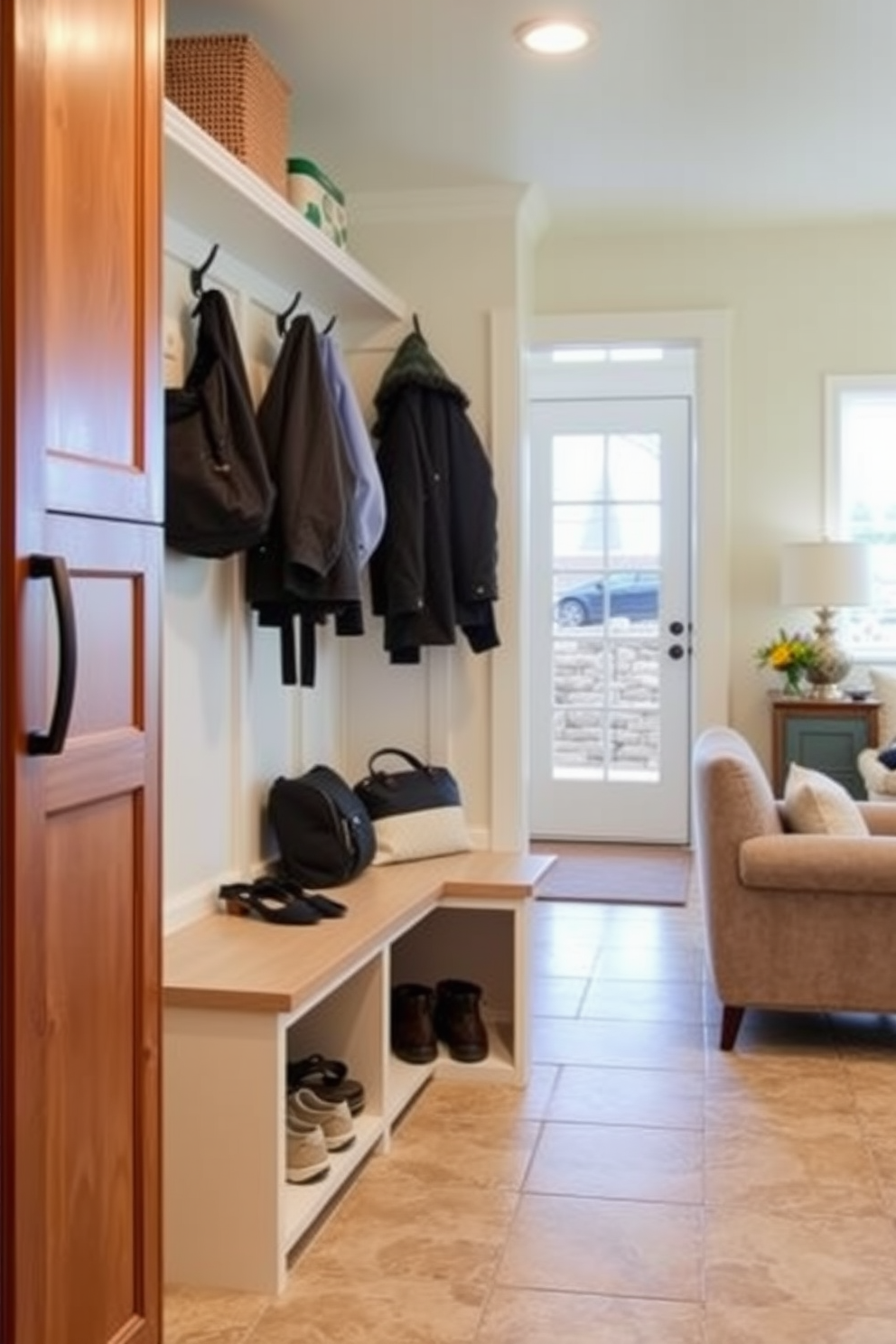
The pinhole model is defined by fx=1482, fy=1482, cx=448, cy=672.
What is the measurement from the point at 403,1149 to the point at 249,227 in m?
2.01

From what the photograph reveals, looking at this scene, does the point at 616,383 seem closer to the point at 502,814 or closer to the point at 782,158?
the point at 782,158

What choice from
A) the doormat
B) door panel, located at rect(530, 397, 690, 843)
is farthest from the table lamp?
door panel, located at rect(530, 397, 690, 843)

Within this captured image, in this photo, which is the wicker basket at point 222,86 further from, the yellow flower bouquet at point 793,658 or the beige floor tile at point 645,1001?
the yellow flower bouquet at point 793,658

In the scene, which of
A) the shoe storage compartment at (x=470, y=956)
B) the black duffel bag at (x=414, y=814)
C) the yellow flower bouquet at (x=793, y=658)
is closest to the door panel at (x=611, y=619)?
the yellow flower bouquet at (x=793, y=658)

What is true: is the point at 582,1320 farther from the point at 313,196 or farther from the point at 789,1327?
the point at 313,196

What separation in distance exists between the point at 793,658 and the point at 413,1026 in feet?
8.09

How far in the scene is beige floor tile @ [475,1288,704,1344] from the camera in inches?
91.3

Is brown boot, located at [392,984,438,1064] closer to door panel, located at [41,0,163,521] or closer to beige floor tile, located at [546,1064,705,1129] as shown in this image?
beige floor tile, located at [546,1064,705,1129]

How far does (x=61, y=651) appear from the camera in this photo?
1626mm

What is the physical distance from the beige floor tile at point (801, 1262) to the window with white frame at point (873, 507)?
3.39 metres

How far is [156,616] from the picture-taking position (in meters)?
1.95

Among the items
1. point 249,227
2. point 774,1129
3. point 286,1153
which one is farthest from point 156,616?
point 774,1129

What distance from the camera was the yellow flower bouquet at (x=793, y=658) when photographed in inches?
214

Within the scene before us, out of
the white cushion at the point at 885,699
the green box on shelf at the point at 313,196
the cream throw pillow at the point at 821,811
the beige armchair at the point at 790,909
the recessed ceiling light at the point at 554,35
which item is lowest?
the beige armchair at the point at 790,909
